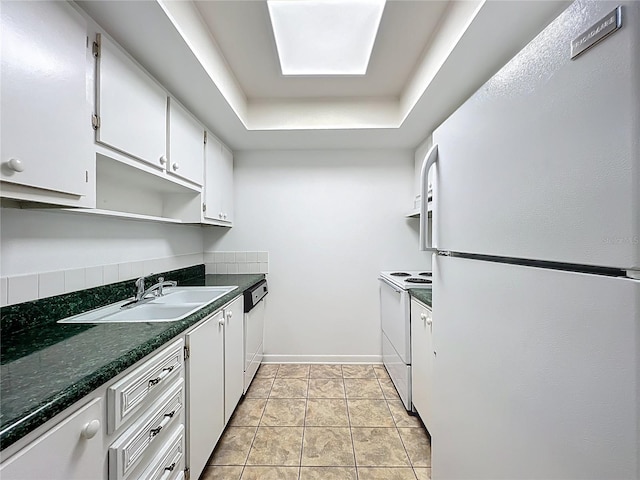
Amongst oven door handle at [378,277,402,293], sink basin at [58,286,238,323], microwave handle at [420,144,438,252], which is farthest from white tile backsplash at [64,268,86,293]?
oven door handle at [378,277,402,293]

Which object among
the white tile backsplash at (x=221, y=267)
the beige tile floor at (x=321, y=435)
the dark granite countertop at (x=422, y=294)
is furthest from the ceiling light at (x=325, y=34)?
the beige tile floor at (x=321, y=435)

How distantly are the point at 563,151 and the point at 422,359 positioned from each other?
1492mm

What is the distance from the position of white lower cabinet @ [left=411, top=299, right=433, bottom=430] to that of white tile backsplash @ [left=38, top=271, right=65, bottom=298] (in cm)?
187

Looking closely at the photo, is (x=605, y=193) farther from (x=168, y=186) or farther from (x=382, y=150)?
(x=382, y=150)

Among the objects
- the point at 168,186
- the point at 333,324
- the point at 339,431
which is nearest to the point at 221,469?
the point at 339,431

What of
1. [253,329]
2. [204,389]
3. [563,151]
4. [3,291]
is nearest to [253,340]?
[253,329]

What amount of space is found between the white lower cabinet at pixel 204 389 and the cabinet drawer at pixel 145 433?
0.11 meters

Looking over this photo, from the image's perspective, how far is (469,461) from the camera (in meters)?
0.86

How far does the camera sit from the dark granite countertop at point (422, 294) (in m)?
1.59

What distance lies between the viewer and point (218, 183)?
2.42 meters

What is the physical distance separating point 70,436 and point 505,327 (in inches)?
44.5

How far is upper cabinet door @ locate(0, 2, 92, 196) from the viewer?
79 cm

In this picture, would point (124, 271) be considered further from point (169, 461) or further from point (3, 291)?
point (169, 461)

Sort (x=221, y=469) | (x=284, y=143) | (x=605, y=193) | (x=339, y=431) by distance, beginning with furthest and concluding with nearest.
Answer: (x=284, y=143) → (x=339, y=431) → (x=221, y=469) → (x=605, y=193)
